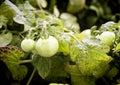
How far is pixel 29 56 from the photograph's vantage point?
2.02ft

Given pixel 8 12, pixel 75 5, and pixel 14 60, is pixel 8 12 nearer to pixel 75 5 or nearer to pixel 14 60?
pixel 14 60

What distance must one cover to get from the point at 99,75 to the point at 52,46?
12 cm

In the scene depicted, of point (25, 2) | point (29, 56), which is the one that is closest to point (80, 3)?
point (25, 2)

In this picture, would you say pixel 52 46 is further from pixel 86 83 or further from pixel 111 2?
pixel 111 2

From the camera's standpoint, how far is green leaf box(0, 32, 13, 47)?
573 mm

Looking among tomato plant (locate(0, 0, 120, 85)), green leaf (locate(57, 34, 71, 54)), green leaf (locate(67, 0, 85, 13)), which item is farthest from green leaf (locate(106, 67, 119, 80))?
green leaf (locate(67, 0, 85, 13))

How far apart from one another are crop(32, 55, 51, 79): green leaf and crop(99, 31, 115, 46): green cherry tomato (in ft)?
0.37

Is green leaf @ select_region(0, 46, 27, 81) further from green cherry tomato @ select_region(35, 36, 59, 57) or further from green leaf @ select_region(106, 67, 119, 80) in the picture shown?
green leaf @ select_region(106, 67, 119, 80)

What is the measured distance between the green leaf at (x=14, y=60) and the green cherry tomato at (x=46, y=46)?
7cm

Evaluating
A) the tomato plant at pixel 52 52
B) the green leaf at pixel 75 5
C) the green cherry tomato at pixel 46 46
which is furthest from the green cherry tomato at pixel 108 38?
the green leaf at pixel 75 5

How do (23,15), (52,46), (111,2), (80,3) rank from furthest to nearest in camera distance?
1. (111,2)
2. (80,3)
3. (23,15)
4. (52,46)

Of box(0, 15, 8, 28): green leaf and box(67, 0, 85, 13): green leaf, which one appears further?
box(67, 0, 85, 13): green leaf

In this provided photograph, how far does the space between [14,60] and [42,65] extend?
6 centimetres

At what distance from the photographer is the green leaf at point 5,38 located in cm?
57
